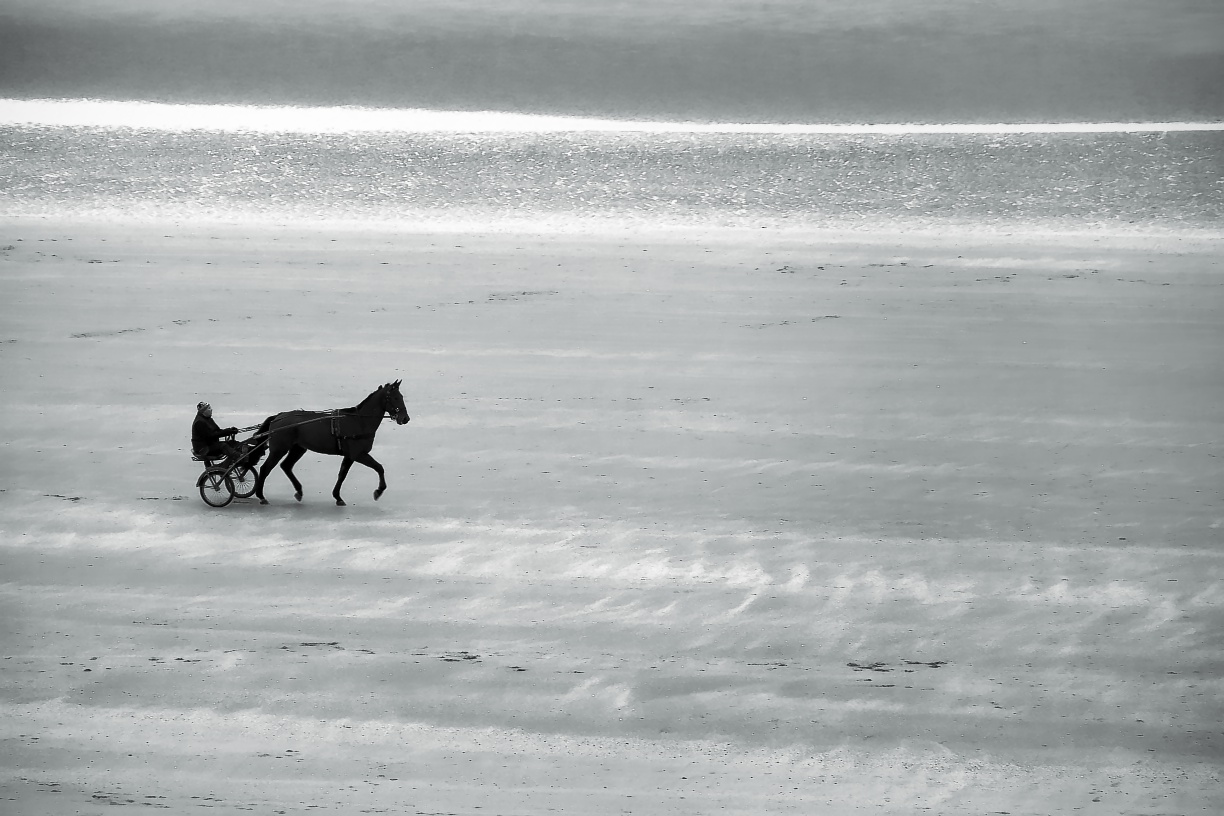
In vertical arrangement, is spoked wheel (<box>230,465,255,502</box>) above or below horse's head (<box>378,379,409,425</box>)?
below

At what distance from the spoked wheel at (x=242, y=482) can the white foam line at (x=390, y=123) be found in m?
8.89

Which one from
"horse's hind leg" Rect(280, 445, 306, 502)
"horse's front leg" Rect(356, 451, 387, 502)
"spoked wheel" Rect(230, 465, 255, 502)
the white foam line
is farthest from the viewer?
the white foam line

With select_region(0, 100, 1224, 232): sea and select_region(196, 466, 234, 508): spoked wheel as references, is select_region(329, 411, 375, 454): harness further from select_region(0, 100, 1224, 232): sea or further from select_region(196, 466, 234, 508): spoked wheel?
select_region(0, 100, 1224, 232): sea

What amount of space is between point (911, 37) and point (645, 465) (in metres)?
9.71

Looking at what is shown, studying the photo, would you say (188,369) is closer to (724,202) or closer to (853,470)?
(853,470)

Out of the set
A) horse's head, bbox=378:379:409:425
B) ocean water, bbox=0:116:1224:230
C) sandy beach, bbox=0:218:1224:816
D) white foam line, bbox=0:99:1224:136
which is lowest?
sandy beach, bbox=0:218:1224:816

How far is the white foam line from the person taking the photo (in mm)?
15836

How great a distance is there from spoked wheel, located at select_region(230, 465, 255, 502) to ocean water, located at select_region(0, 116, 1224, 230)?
6749mm

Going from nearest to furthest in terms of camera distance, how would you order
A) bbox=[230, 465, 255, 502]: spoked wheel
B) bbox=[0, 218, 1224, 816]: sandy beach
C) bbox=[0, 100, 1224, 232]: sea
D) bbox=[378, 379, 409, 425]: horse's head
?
bbox=[0, 218, 1224, 816]: sandy beach, bbox=[378, 379, 409, 425]: horse's head, bbox=[230, 465, 255, 502]: spoked wheel, bbox=[0, 100, 1224, 232]: sea

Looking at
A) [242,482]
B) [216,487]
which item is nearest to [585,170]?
[242,482]

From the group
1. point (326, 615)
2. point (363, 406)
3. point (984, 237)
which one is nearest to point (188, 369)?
point (363, 406)

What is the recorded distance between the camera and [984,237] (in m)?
13.7

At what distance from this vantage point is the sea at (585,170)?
1413 centimetres

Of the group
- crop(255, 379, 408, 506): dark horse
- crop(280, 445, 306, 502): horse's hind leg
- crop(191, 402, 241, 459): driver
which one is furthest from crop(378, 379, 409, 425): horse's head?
crop(191, 402, 241, 459): driver
